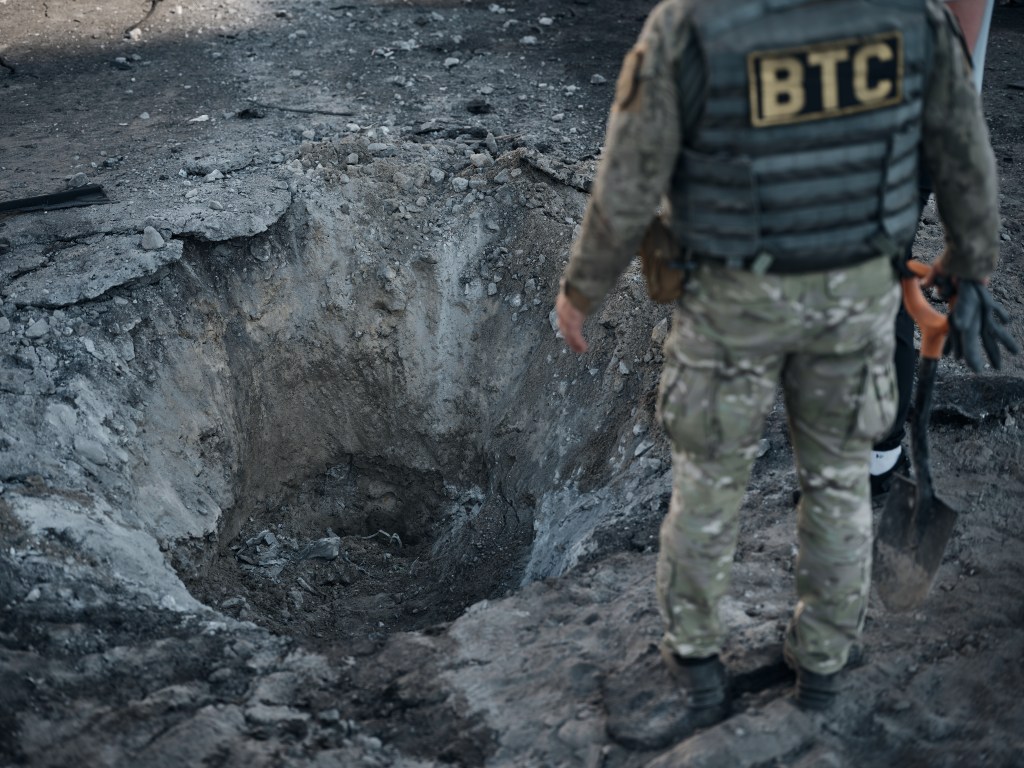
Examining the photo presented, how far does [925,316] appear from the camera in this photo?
8.28 feet

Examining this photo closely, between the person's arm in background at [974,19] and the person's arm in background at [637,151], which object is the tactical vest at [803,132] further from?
the person's arm in background at [974,19]

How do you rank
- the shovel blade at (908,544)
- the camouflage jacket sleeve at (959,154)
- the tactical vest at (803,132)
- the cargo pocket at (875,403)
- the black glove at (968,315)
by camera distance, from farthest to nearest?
the shovel blade at (908,544), the black glove at (968,315), the cargo pocket at (875,403), the camouflage jacket sleeve at (959,154), the tactical vest at (803,132)

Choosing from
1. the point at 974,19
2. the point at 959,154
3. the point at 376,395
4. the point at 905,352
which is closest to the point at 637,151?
the point at 959,154

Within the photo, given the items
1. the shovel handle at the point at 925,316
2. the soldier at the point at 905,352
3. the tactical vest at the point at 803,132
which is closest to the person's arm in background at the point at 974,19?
the soldier at the point at 905,352

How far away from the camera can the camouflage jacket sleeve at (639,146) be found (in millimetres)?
2023

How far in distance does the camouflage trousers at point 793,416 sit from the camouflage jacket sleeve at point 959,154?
0.74 ft

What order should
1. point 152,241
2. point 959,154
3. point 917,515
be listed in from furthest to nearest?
point 152,241
point 917,515
point 959,154

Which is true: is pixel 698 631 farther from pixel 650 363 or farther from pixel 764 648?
pixel 650 363

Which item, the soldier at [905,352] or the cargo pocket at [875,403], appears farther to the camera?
the soldier at [905,352]

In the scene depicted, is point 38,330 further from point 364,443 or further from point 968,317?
point 968,317

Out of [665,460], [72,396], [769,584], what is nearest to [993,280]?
[665,460]

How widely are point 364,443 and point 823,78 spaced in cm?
387

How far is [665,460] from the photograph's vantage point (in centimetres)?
371

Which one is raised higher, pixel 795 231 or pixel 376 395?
pixel 795 231
